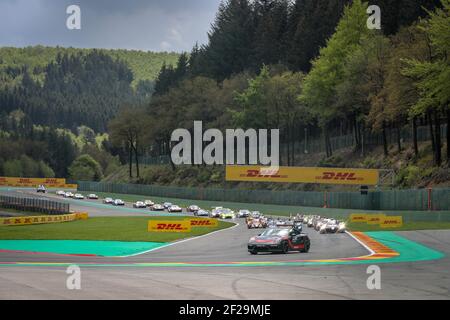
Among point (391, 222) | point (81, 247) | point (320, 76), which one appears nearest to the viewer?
point (81, 247)

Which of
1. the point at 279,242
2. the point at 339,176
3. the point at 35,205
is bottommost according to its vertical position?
the point at 35,205

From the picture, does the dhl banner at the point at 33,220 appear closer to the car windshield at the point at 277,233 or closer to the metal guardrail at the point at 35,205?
the metal guardrail at the point at 35,205

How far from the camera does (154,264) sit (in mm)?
28703

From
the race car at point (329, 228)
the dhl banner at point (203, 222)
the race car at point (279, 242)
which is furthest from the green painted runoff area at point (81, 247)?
the dhl banner at point (203, 222)

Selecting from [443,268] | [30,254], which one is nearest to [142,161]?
[30,254]

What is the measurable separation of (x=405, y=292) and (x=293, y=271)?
639cm

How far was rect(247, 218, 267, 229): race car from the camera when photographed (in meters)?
61.4

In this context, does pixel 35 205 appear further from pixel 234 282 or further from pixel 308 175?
pixel 234 282

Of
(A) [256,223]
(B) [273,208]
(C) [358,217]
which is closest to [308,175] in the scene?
(B) [273,208]

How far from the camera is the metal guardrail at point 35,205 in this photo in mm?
86619

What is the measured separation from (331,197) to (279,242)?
4142cm

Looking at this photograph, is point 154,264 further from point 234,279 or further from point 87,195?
point 87,195

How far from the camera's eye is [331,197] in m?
75.2

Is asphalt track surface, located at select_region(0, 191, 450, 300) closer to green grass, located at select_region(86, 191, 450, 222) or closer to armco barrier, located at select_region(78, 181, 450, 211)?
armco barrier, located at select_region(78, 181, 450, 211)
